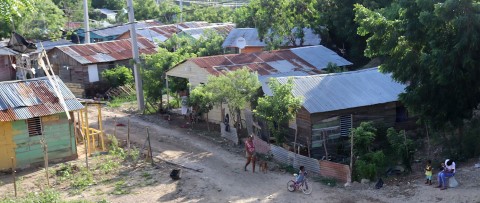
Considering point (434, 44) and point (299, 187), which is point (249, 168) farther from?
point (434, 44)

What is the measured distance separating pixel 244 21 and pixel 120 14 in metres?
26.9

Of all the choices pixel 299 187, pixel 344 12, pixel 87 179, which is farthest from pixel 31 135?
pixel 344 12

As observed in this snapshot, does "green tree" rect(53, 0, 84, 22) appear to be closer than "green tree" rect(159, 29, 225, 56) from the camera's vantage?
No

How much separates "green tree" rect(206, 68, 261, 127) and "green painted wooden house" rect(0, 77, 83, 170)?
5057 mm

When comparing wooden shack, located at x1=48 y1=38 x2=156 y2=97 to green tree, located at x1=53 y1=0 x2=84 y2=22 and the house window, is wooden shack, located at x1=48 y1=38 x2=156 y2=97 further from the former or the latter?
green tree, located at x1=53 y1=0 x2=84 y2=22

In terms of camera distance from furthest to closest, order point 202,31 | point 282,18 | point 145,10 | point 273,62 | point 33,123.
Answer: point 145,10, point 202,31, point 282,18, point 273,62, point 33,123

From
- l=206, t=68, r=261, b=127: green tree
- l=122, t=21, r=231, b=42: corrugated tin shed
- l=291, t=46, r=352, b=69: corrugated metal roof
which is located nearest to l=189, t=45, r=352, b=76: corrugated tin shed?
l=291, t=46, r=352, b=69: corrugated metal roof

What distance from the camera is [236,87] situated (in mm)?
22359

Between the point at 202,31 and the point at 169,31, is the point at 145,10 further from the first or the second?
the point at 202,31

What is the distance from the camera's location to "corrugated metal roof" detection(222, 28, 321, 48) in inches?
1417

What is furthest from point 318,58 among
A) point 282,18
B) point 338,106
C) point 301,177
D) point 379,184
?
point 301,177

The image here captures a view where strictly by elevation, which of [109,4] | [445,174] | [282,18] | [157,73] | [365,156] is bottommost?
[445,174]

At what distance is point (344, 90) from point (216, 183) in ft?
21.2

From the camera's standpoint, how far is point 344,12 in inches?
1262
